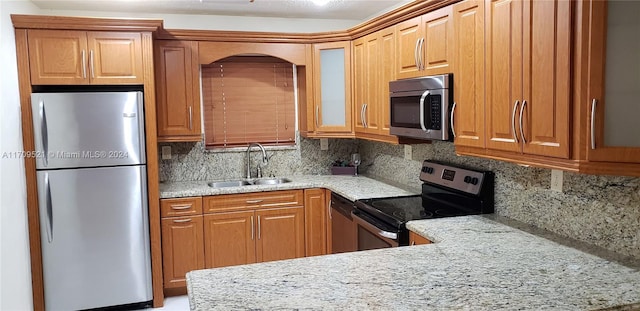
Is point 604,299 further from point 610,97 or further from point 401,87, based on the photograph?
point 401,87

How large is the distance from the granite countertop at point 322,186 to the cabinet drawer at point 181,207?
0.04 m

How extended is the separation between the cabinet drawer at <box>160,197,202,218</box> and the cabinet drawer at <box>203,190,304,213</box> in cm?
6

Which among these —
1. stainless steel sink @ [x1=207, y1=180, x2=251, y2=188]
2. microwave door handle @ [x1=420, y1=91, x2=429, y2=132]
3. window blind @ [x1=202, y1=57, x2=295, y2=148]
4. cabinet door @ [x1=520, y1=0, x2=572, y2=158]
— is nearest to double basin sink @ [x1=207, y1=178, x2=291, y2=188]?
stainless steel sink @ [x1=207, y1=180, x2=251, y2=188]

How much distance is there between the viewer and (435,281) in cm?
171

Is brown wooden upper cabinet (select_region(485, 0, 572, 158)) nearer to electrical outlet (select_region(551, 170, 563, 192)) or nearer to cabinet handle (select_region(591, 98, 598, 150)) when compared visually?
cabinet handle (select_region(591, 98, 598, 150))

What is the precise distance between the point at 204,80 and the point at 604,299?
11.6 ft

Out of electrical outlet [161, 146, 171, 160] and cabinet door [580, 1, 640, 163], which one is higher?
cabinet door [580, 1, 640, 163]

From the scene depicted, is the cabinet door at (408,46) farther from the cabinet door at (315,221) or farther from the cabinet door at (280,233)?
the cabinet door at (280,233)

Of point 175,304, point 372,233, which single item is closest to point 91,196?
point 175,304

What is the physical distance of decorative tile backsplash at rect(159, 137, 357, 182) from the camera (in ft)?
14.0

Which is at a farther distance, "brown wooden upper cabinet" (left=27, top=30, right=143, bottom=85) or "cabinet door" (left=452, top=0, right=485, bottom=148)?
"brown wooden upper cabinet" (left=27, top=30, right=143, bottom=85)

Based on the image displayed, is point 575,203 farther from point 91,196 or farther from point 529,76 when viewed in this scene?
point 91,196

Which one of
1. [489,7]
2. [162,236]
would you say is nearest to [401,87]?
[489,7]

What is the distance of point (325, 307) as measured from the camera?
1.49 metres
